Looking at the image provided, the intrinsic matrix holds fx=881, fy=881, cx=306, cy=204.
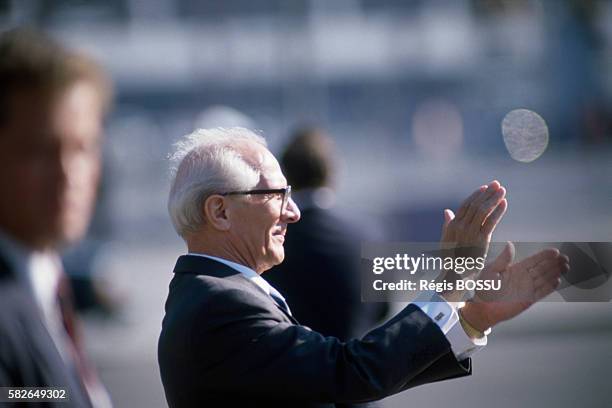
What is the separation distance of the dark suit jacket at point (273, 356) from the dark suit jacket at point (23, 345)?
0.52 m

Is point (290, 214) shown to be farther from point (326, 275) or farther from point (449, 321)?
point (326, 275)

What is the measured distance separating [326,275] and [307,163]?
1.77 ft

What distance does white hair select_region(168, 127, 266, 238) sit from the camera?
6.37ft

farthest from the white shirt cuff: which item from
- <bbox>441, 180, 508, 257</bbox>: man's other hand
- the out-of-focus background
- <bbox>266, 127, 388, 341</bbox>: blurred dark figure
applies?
the out-of-focus background

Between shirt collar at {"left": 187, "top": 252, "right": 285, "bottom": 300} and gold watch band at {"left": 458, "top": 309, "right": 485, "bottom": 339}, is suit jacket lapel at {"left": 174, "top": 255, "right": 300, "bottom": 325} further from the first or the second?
gold watch band at {"left": 458, "top": 309, "right": 485, "bottom": 339}

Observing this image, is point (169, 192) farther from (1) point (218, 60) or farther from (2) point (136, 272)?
(1) point (218, 60)

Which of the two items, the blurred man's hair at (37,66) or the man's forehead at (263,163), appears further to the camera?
the man's forehead at (263,163)

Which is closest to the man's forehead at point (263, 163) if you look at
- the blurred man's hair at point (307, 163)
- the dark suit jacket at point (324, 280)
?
the dark suit jacket at point (324, 280)

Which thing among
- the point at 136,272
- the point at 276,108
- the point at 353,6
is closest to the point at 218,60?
the point at 276,108

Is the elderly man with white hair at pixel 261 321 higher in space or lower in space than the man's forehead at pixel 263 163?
lower

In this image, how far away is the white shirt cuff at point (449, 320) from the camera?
5.76 feet

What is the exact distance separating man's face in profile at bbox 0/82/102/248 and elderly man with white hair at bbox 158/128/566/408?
58 cm

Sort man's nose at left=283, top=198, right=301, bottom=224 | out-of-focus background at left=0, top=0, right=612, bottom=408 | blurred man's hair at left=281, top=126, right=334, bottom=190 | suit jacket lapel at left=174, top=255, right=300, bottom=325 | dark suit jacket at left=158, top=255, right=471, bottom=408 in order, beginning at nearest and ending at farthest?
dark suit jacket at left=158, top=255, right=471, bottom=408
suit jacket lapel at left=174, top=255, right=300, bottom=325
man's nose at left=283, top=198, right=301, bottom=224
blurred man's hair at left=281, top=126, right=334, bottom=190
out-of-focus background at left=0, top=0, right=612, bottom=408

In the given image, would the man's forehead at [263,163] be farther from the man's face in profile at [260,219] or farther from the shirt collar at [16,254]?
the shirt collar at [16,254]
